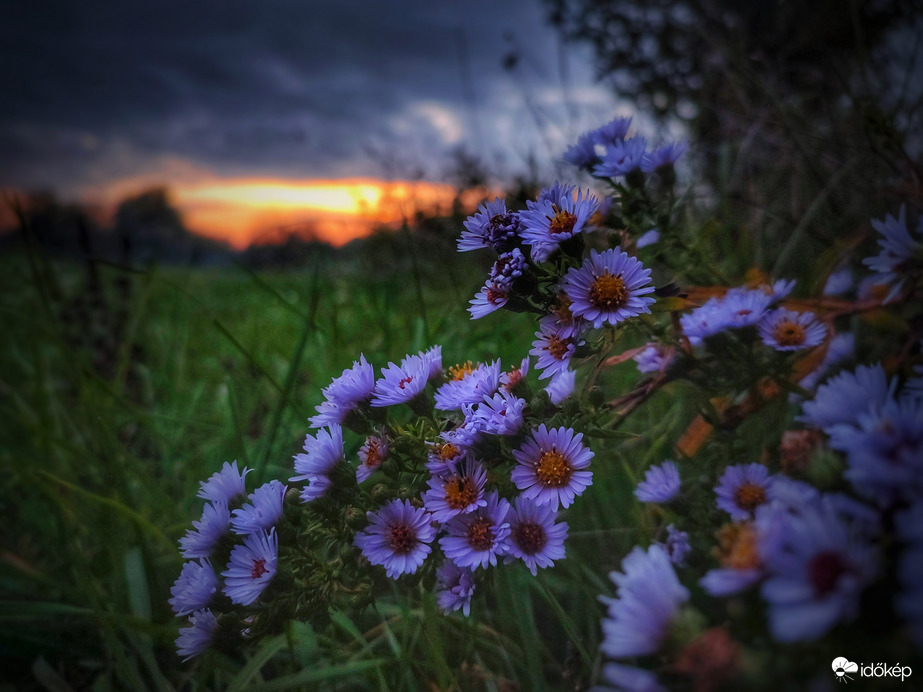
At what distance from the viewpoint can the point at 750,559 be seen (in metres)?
0.29

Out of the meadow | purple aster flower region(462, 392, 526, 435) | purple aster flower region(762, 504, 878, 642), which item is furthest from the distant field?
purple aster flower region(762, 504, 878, 642)

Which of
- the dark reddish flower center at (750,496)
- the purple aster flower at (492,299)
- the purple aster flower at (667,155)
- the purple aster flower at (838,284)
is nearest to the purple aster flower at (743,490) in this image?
the dark reddish flower center at (750,496)

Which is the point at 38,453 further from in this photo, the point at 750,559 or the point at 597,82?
the point at 597,82

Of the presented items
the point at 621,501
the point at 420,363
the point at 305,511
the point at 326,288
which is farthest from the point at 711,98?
the point at 305,511

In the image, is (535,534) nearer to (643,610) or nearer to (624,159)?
(643,610)

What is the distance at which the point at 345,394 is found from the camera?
1.59 ft

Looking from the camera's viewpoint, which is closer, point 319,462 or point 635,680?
point 635,680

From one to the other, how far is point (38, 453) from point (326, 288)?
61 cm

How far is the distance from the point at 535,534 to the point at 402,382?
16 centimetres

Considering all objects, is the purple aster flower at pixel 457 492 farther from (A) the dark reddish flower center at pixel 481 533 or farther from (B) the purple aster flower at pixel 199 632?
(B) the purple aster flower at pixel 199 632

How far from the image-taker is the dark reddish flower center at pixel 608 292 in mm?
443

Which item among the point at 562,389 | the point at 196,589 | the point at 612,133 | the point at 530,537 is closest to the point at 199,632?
the point at 196,589

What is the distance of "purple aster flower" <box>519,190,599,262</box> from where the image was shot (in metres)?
0.44

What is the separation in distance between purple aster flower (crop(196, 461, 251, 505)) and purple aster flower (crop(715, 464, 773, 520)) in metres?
0.35
